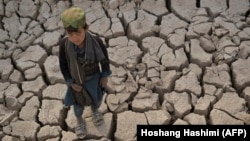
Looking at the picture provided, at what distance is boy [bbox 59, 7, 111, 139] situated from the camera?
2.22 m

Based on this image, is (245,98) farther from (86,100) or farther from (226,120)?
(86,100)

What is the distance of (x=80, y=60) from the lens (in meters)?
2.43

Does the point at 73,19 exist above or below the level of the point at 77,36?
above

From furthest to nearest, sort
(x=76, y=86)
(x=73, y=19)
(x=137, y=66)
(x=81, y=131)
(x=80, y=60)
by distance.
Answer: (x=137, y=66)
(x=81, y=131)
(x=76, y=86)
(x=80, y=60)
(x=73, y=19)

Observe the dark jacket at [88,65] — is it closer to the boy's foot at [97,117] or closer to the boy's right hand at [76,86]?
the boy's right hand at [76,86]

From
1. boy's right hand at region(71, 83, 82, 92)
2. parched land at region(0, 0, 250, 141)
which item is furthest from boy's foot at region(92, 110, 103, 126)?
boy's right hand at region(71, 83, 82, 92)

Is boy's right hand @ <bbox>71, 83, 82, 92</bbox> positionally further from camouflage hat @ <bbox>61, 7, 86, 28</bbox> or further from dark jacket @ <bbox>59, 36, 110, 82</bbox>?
camouflage hat @ <bbox>61, 7, 86, 28</bbox>

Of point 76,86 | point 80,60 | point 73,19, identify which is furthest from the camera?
point 76,86

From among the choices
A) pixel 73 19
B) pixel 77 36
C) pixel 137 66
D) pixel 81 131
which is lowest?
pixel 81 131

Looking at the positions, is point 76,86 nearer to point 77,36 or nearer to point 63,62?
point 63,62

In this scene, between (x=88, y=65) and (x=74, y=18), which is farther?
(x=88, y=65)

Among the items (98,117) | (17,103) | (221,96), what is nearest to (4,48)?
(17,103)

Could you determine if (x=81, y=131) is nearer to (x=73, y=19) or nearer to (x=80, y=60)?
(x=80, y=60)

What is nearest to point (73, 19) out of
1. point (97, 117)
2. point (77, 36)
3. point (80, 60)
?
point (77, 36)
